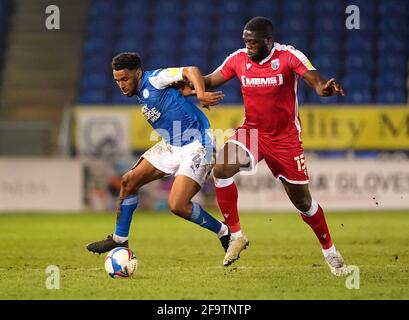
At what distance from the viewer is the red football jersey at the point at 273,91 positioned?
784 cm

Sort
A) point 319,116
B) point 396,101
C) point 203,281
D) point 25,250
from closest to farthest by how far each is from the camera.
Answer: point 203,281, point 25,250, point 319,116, point 396,101

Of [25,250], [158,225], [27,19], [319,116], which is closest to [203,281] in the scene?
[25,250]

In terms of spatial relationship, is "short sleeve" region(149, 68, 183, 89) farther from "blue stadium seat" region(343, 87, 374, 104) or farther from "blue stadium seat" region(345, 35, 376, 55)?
"blue stadium seat" region(345, 35, 376, 55)

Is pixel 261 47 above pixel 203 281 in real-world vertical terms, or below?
above

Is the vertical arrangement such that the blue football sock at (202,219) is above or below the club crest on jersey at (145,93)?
below

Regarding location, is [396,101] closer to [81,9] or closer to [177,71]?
[81,9]

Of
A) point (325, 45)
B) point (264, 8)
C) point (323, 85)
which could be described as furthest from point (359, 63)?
point (323, 85)

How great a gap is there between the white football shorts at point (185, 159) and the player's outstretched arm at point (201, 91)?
0.56m

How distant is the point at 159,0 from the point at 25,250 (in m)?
12.1

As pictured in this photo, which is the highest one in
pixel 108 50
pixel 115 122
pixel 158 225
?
pixel 108 50

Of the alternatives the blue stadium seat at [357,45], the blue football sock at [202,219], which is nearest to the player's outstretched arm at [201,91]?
the blue football sock at [202,219]

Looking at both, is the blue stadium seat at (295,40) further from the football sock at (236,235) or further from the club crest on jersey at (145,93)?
the football sock at (236,235)

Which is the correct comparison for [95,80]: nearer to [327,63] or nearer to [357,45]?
[327,63]

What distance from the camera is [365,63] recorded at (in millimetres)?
19250
